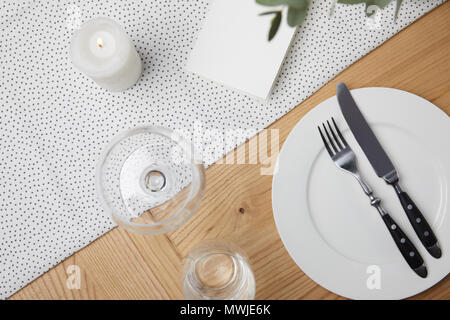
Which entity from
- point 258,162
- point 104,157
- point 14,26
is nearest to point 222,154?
point 258,162

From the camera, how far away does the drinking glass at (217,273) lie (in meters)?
0.59

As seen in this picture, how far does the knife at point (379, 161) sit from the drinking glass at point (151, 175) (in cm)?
22

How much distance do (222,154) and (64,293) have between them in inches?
12.5

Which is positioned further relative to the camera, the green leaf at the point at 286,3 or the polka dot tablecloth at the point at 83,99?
the polka dot tablecloth at the point at 83,99

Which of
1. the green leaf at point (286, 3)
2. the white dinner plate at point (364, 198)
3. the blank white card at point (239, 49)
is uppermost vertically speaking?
the blank white card at point (239, 49)

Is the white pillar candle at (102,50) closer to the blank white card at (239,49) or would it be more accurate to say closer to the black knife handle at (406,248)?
the blank white card at (239,49)

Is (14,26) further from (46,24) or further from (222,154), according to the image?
(222,154)

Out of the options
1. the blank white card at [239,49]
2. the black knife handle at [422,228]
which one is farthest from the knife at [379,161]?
the blank white card at [239,49]

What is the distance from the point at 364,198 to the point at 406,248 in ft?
0.28

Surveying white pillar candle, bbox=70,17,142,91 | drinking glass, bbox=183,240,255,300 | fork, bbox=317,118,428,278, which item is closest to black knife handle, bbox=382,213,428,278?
fork, bbox=317,118,428,278

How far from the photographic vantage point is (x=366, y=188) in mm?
560

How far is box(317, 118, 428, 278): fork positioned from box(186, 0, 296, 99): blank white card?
11 cm
